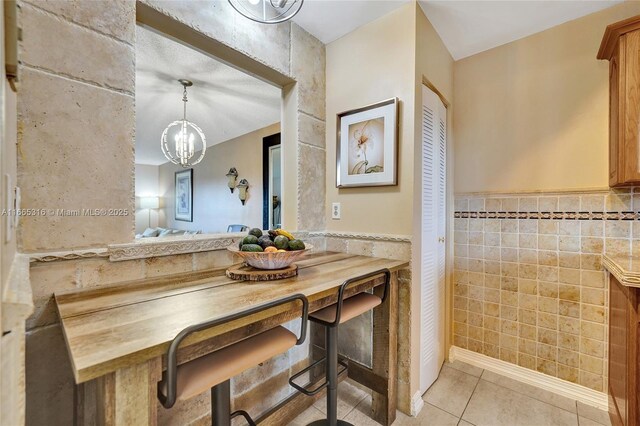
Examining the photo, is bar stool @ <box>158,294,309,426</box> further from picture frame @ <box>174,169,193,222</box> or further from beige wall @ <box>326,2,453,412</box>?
picture frame @ <box>174,169,193,222</box>

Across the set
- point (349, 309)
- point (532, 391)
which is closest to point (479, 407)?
point (532, 391)

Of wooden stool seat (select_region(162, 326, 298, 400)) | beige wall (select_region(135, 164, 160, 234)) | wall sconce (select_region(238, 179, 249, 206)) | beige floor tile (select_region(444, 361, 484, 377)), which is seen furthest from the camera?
beige wall (select_region(135, 164, 160, 234))

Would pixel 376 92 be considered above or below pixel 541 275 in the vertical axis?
above

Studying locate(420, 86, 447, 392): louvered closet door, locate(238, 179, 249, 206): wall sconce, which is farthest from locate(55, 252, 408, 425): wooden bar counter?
locate(238, 179, 249, 206): wall sconce

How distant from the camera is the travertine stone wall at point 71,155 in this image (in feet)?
3.10

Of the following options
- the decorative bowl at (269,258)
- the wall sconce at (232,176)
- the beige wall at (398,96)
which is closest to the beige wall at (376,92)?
the beige wall at (398,96)

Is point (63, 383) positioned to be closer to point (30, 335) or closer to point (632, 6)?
point (30, 335)

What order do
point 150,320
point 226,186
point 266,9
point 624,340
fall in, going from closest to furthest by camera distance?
point 150,320
point 624,340
point 266,9
point 226,186

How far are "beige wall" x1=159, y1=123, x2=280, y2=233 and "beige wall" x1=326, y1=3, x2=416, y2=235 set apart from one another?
190cm

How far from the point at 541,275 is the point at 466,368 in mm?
899

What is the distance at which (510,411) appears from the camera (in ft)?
5.57

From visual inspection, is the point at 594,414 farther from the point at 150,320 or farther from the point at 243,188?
the point at 243,188

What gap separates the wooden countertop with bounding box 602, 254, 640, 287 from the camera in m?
1.18

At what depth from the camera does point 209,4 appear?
1.42 metres
